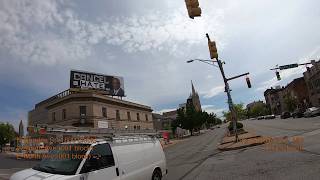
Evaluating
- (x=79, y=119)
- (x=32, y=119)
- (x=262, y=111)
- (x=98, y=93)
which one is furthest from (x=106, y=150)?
(x=262, y=111)

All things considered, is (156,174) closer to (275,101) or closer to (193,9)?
(193,9)

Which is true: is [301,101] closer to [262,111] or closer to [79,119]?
[79,119]

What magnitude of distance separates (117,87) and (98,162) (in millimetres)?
52639

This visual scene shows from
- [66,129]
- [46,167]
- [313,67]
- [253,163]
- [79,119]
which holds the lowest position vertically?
[253,163]

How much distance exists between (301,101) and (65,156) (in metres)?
89.8

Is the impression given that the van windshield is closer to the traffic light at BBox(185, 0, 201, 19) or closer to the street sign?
the traffic light at BBox(185, 0, 201, 19)

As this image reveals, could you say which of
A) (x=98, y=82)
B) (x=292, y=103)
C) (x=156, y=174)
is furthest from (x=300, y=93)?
(x=156, y=174)

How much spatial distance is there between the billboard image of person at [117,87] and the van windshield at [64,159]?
166ft

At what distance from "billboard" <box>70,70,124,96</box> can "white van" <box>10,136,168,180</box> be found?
144 feet

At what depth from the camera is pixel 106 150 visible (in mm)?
7555

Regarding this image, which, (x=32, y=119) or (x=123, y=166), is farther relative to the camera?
(x=32, y=119)

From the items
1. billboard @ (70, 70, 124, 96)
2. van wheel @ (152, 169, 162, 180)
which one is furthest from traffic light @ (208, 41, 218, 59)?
billboard @ (70, 70, 124, 96)

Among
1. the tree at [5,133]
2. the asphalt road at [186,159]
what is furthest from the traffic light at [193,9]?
the tree at [5,133]

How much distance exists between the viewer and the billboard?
51500 mm
